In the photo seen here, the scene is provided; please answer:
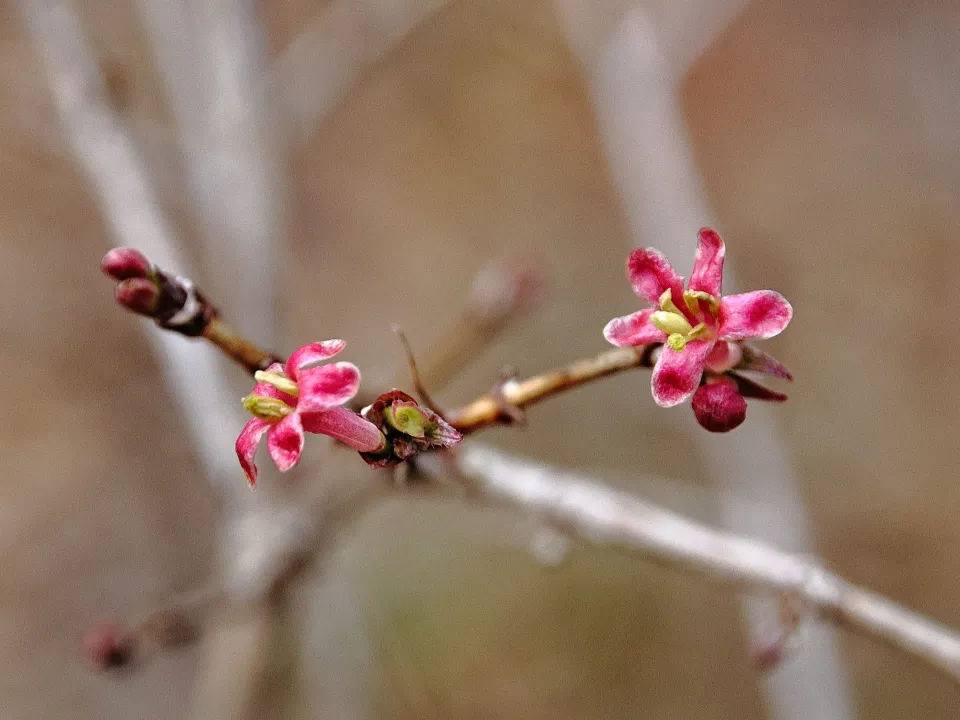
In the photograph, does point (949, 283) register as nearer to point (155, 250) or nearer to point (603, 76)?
point (603, 76)

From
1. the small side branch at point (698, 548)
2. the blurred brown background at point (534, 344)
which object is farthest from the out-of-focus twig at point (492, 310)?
the blurred brown background at point (534, 344)

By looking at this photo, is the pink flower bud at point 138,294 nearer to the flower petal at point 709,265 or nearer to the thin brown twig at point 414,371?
the thin brown twig at point 414,371

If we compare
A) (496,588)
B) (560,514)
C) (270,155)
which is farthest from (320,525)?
(496,588)

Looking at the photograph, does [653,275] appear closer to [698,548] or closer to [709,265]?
[709,265]

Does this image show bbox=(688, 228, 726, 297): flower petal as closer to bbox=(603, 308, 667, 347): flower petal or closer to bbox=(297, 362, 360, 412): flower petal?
bbox=(603, 308, 667, 347): flower petal

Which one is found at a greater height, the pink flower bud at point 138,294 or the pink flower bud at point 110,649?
the pink flower bud at point 138,294

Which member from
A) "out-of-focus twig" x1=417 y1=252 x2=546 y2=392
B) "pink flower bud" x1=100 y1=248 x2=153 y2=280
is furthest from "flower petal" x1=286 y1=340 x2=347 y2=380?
"out-of-focus twig" x1=417 y1=252 x2=546 y2=392

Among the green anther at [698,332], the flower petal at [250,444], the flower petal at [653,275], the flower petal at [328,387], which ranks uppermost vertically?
the flower petal at [653,275]

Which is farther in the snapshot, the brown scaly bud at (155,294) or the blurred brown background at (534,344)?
the blurred brown background at (534,344)
